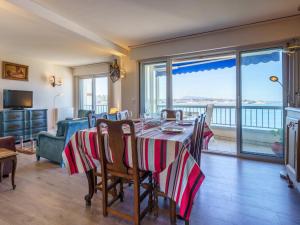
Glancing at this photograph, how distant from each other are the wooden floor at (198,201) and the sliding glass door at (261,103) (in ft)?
2.50

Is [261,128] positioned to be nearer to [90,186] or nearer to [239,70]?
[239,70]

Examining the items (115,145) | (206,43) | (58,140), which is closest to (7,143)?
(58,140)

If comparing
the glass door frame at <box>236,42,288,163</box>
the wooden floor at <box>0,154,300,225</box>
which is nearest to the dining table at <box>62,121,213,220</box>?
the wooden floor at <box>0,154,300,225</box>

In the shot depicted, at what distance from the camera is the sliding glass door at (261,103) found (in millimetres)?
3387

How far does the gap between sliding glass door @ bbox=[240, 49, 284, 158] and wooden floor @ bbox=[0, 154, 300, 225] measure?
0.76 m

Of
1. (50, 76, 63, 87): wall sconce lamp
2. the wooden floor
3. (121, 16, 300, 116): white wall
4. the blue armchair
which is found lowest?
the wooden floor

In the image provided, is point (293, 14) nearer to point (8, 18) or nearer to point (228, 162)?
point (228, 162)

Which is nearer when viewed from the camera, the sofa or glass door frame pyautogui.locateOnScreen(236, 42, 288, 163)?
the sofa

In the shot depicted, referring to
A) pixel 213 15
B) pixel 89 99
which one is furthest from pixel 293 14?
pixel 89 99

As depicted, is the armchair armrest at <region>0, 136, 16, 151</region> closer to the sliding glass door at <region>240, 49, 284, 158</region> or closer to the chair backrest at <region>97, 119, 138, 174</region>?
the chair backrest at <region>97, 119, 138, 174</region>

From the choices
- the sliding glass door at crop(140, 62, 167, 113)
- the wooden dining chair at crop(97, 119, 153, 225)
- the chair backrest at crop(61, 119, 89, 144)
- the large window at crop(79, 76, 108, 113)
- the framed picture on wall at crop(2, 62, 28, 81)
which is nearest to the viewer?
A: the wooden dining chair at crop(97, 119, 153, 225)

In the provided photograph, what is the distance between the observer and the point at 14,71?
498cm

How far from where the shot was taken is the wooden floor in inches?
67.2

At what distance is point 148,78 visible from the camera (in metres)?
4.75
